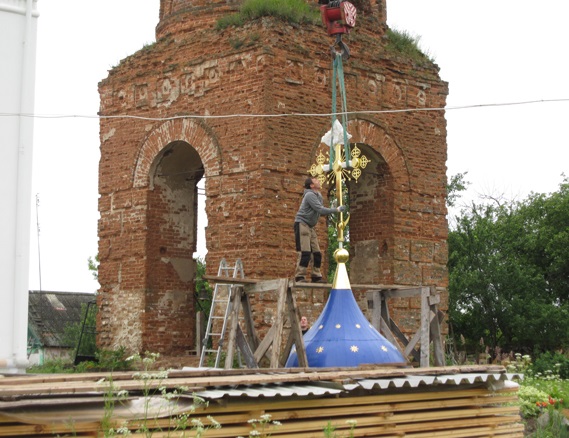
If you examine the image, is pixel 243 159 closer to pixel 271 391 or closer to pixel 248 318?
pixel 248 318

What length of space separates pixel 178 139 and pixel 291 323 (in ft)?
22.0

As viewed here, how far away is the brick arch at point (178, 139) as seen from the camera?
15461 millimetres

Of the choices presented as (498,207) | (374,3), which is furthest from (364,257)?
(498,207)

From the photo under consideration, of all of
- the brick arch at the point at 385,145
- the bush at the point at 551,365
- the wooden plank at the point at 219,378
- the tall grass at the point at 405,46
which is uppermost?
the tall grass at the point at 405,46

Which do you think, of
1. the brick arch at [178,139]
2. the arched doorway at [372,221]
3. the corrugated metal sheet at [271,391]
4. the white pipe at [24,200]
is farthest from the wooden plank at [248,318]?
the arched doorway at [372,221]

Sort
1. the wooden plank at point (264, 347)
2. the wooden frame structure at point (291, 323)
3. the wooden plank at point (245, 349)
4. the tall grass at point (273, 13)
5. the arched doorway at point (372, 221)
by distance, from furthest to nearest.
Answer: the arched doorway at point (372, 221) → the tall grass at point (273, 13) → the wooden plank at point (245, 349) → the wooden plank at point (264, 347) → the wooden frame structure at point (291, 323)

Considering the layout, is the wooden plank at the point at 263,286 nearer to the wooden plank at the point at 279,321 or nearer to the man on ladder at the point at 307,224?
the wooden plank at the point at 279,321

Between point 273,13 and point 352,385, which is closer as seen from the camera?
point 352,385

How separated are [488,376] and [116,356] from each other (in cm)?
924

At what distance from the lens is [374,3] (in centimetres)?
1742

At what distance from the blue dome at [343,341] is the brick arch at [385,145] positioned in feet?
19.6

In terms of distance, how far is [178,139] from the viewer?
16.0 metres

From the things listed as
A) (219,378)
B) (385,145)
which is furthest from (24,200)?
(385,145)

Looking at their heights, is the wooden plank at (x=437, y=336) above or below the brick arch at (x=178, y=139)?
below
